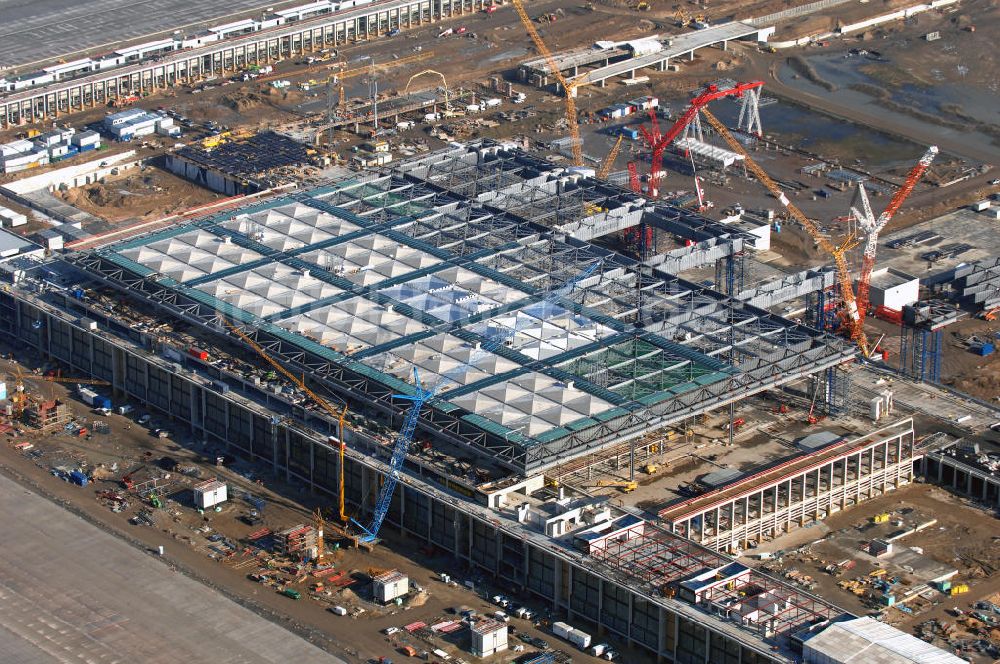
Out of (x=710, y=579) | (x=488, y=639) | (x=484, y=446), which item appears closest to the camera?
(x=488, y=639)

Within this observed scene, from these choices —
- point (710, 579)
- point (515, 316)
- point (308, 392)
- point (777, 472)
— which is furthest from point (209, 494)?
point (777, 472)

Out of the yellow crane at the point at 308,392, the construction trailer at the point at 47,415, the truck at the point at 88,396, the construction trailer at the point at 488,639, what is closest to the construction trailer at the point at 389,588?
the construction trailer at the point at 488,639

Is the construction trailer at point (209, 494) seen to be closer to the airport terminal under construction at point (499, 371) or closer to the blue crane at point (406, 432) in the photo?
the airport terminal under construction at point (499, 371)

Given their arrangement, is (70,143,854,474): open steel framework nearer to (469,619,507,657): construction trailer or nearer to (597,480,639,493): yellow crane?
(597,480,639,493): yellow crane

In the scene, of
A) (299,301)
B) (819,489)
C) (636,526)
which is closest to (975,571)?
(819,489)

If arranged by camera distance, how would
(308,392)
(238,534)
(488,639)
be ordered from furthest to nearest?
(308,392)
(238,534)
(488,639)

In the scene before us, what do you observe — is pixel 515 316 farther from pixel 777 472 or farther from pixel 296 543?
pixel 296 543

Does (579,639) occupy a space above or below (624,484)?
below

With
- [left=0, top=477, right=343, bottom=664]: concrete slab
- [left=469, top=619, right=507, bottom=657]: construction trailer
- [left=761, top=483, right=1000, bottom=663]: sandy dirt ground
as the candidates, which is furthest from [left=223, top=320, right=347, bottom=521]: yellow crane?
[left=761, top=483, right=1000, bottom=663]: sandy dirt ground
